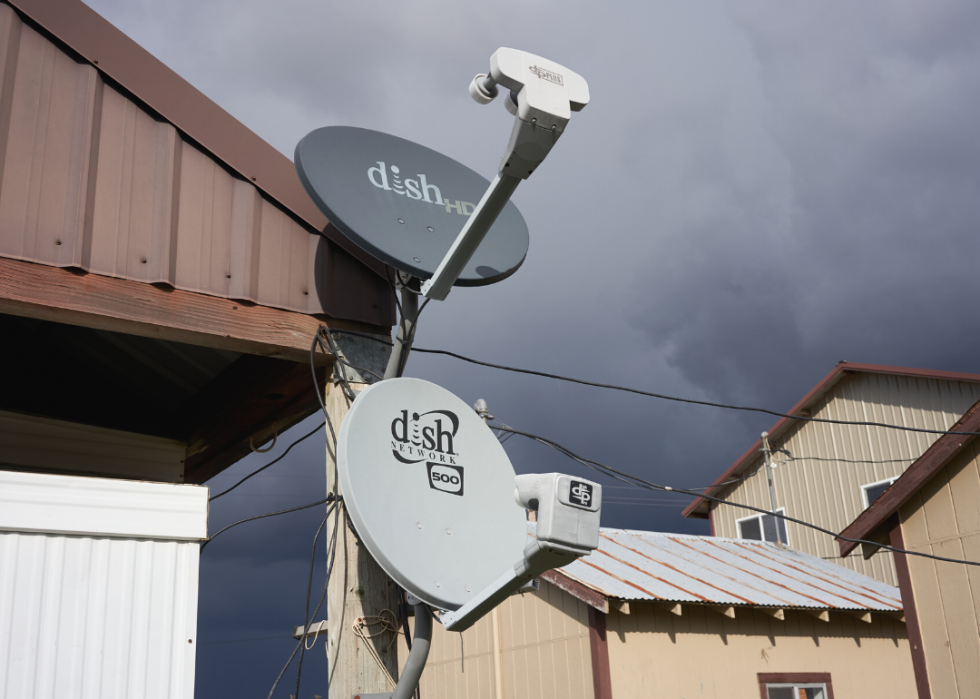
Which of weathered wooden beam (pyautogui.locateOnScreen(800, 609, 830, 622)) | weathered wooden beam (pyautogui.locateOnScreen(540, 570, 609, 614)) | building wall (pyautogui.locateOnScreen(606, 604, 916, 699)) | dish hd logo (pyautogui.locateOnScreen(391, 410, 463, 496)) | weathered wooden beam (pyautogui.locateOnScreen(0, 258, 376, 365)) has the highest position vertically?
weathered wooden beam (pyautogui.locateOnScreen(0, 258, 376, 365))

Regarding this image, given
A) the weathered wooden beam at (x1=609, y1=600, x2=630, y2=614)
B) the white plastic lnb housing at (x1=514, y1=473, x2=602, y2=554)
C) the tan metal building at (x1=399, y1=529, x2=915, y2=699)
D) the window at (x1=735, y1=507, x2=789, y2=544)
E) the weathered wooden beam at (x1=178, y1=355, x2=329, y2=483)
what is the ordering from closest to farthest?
the white plastic lnb housing at (x1=514, y1=473, x2=602, y2=554) → the weathered wooden beam at (x1=178, y1=355, x2=329, y2=483) → the weathered wooden beam at (x1=609, y1=600, x2=630, y2=614) → the tan metal building at (x1=399, y1=529, x2=915, y2=699) → the window at (x1=735, y1=507, x2=789, y2=544)

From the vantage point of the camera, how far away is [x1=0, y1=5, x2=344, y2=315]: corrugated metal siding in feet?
14.9

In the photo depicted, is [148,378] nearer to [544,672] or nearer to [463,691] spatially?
[544,672]

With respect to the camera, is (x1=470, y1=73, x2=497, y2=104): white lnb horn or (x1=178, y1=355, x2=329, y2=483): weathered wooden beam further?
(x1=178, y1=355, x2=329, y2=483): weathered wooden beam

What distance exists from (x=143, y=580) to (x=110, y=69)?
2.92 meters

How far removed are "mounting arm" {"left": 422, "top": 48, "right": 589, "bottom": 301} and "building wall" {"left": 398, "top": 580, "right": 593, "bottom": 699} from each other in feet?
24.1

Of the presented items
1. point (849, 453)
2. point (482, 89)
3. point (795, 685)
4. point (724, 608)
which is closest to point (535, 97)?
point (482, 89)

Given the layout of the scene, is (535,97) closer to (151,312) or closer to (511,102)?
(511,102)

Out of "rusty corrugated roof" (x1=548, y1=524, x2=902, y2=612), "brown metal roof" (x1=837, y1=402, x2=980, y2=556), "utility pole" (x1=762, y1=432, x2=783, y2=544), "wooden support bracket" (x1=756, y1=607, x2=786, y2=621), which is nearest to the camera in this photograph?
"brown metal roof" (x1=837, y1=402, x2=980, y2=556)

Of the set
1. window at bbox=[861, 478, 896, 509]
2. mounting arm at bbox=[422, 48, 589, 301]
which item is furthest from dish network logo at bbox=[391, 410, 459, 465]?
window at bbox=[861, 478, 896, 509]

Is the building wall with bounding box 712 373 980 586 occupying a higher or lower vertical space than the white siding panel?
higher

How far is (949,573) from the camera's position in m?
8.42

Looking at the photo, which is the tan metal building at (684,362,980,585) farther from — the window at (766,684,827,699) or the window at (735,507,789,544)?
the window at (766,684,827,699)

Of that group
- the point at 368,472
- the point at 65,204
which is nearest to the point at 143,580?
the point at 368,472
